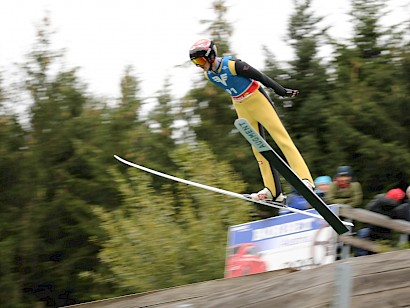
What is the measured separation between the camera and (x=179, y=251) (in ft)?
36.5

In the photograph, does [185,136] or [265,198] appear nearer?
[265,198]

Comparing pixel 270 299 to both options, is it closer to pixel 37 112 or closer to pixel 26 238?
pixel 26 238

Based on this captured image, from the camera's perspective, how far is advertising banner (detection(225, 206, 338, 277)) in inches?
265

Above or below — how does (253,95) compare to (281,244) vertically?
above

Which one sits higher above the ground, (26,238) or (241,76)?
(241,76)

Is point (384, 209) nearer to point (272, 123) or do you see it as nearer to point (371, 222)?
point (371, 222)

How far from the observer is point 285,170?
5312mm

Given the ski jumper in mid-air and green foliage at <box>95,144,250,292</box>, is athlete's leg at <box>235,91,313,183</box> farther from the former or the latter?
green foliage at <box>95,144,250,292</box>

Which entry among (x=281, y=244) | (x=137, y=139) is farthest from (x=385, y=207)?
(x=137, y=139)

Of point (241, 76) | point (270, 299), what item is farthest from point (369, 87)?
point (270, 299)

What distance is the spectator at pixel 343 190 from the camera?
702cm

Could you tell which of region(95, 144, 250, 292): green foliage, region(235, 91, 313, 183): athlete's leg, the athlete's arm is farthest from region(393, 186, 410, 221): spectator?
region(95, 144, 250, 292): green foliage

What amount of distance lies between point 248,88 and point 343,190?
1.73 m

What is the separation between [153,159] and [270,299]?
12001mm
